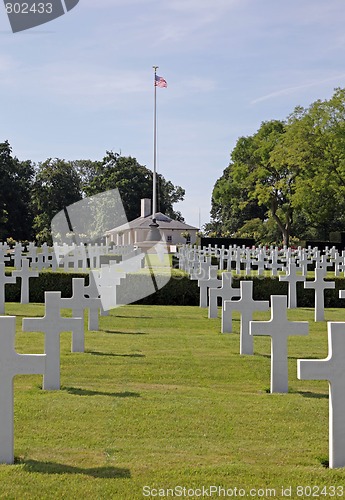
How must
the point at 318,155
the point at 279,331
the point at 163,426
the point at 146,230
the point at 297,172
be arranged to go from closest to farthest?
1. the point at 163,426
2. the point at 279,331
3. the point at 318,155
4. the point at 297,172
5. the point at 146,230

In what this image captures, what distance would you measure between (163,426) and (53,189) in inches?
2853

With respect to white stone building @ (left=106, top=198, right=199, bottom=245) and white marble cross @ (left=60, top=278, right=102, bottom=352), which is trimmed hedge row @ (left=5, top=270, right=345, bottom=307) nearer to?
white marble cross @ (left=60, top=278, right=102, bottom=352)

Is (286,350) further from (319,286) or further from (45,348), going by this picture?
(319,286)

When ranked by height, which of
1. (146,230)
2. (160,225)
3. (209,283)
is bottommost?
(209,283)

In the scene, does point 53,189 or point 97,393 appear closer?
point 97,393

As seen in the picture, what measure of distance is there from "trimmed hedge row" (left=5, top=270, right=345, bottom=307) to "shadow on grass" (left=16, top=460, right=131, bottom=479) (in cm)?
1450

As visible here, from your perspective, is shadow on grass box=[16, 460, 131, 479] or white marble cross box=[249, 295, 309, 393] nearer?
shadow on grass box=[16, 460, 131, 479]

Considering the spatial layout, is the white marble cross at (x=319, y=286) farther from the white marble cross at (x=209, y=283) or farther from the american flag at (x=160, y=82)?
the american flag at (x=160, y=82)

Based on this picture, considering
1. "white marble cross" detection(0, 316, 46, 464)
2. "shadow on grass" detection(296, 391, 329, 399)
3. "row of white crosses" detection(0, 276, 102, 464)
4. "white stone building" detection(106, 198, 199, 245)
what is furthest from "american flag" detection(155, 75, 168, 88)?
"white marble cross" detection(0, 316, 46, 464)

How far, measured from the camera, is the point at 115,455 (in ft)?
17.3

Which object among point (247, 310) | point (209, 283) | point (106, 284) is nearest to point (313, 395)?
point (247, 310)

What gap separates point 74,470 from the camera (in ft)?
16.2

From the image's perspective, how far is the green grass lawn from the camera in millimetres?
4766

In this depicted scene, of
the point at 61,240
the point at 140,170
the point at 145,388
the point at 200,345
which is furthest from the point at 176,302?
the point at 140,170
